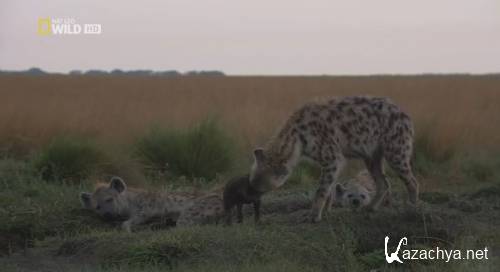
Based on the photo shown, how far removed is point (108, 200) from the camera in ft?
24.5

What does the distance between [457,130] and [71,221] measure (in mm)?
7264

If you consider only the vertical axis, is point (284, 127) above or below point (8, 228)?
above

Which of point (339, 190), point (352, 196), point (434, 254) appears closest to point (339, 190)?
point (339, 190)

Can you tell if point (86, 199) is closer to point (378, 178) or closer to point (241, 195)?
point (241, 195)

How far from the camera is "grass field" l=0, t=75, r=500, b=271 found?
17.8 ft

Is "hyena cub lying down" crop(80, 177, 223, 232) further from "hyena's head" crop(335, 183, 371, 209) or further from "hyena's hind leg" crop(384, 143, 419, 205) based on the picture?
"hyena's hind leg" crop(384, 143, 419, 205)

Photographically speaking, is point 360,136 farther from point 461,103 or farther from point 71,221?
point 461,103

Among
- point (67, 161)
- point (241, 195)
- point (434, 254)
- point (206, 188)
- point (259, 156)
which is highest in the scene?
point (259, 156)

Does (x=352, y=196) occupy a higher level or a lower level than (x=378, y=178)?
lower

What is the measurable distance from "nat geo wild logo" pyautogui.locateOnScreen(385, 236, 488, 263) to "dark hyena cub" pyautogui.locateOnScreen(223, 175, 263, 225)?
1310 mm

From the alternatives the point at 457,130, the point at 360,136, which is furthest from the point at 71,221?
the point at 457,130

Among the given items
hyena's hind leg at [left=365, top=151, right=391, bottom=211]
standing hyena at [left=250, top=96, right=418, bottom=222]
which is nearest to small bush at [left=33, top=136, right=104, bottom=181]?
standing hyena at [left=250, top=96, right=418, bottom=222]

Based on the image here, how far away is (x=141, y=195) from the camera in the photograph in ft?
24.9

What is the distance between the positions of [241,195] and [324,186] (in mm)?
A: 682
